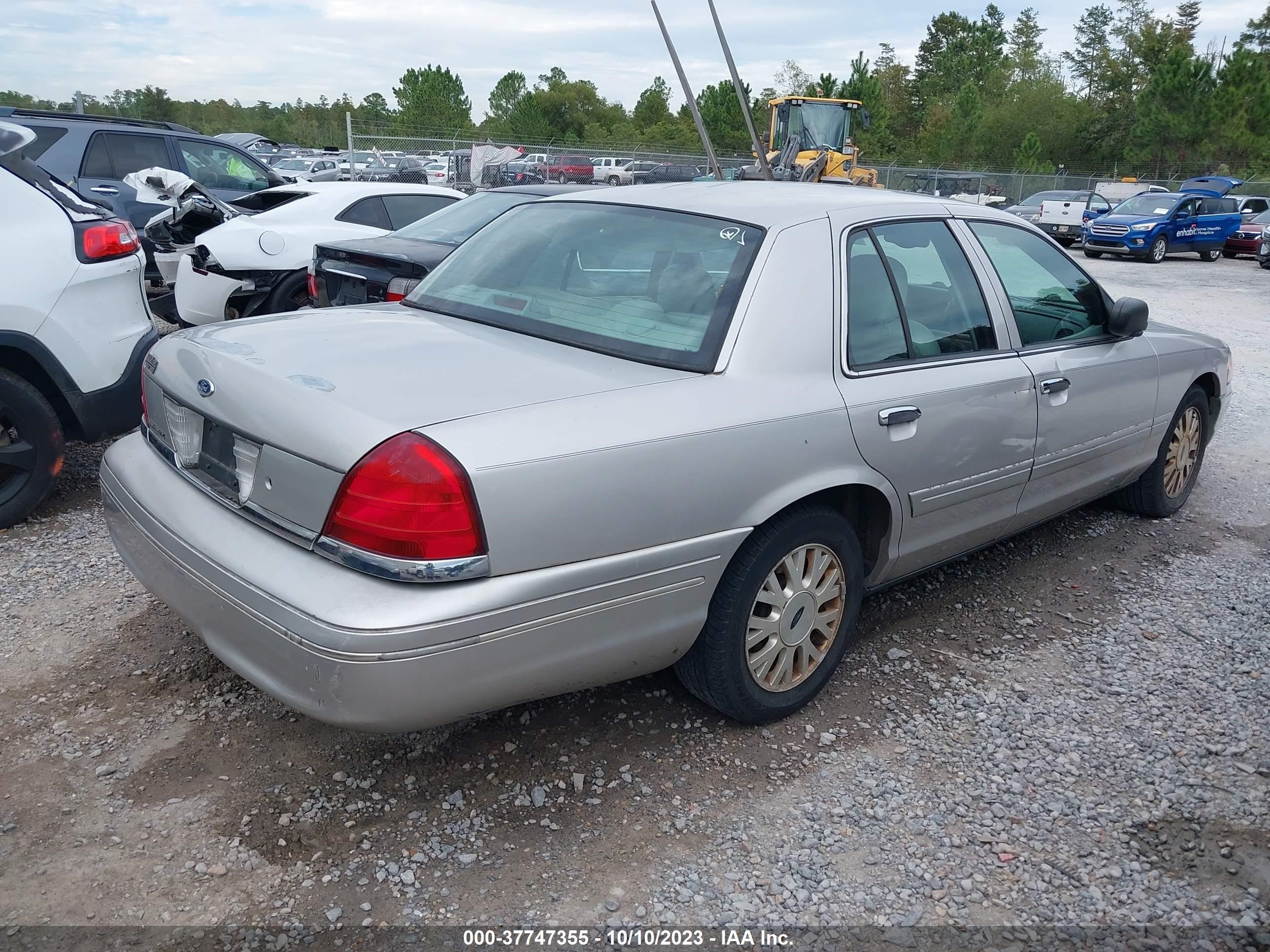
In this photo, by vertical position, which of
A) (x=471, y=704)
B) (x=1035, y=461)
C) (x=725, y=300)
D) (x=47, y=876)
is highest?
(x=725, y=300)

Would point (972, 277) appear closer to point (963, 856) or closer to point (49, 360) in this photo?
point (963, 856)

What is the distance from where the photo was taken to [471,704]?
2.41 m

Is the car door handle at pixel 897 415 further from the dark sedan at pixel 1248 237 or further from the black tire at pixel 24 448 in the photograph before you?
the dark sedan at pixel 1248 237

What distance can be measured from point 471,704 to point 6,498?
3129 mm

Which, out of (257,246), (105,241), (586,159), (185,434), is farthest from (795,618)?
(586,159)

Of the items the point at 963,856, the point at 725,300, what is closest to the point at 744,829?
the point at 963,856

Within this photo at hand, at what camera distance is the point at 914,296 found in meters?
3.47

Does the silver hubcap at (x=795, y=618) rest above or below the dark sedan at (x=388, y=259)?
below

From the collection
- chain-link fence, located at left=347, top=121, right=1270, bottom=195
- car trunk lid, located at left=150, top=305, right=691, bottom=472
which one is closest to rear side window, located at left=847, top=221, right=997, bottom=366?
car trunk lid, located at left=150, top=305, right=691, bottom=472

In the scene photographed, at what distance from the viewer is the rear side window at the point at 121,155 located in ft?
31.7

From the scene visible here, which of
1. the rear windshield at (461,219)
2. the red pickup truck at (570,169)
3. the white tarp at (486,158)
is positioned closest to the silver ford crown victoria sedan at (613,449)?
the rear windshield at (461,219)

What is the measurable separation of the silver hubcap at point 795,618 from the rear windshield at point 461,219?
396cm

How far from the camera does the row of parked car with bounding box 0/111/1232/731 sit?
7.63 feet

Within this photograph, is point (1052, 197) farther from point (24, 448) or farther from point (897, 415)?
point (24, 448)
